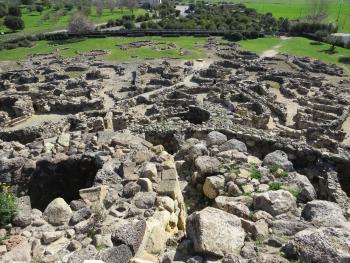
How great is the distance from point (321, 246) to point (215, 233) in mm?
2246

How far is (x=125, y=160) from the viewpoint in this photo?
12562 mm

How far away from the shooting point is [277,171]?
42.8 feet

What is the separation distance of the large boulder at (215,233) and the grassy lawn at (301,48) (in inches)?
1848

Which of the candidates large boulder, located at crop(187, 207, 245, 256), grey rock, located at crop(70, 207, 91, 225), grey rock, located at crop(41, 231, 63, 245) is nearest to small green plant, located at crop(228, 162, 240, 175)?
large boulder, located at crop(187, 207, 245, 256)

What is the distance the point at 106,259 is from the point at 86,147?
7965mm

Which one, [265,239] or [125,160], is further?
[125,160]

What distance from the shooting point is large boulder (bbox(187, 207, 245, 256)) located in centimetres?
789

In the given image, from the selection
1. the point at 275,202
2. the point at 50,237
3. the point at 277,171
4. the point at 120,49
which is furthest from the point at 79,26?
the point at 50,237

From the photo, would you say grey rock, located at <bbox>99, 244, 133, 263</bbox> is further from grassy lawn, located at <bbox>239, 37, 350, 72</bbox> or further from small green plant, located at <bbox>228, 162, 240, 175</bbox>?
grassy lawn, located at <bbox>239, 37, 350, 72</bbox>

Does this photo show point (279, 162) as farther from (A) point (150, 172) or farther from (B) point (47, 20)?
(B) point (47, 20)

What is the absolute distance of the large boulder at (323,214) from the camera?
9570 mm

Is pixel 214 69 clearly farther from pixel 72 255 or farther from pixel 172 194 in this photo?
pixel 72 255

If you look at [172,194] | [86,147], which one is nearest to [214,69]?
[86,147]

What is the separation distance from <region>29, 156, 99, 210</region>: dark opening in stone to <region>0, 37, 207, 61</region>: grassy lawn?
4283 cm
